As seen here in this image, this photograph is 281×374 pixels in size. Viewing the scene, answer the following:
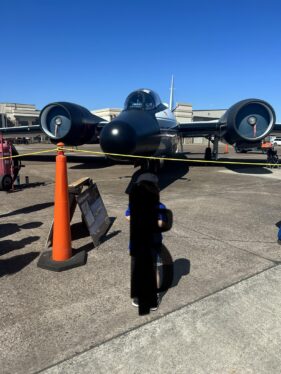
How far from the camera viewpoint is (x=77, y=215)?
6168 mm

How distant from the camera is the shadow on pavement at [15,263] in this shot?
3.69 m

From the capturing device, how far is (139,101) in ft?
33.8

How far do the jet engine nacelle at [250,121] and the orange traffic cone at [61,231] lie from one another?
9603 millimetres

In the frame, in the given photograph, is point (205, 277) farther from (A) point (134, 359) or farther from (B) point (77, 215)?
(B) point (77, 215)

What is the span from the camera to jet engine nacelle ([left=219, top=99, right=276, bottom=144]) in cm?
1199

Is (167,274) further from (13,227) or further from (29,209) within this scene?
(29,209)

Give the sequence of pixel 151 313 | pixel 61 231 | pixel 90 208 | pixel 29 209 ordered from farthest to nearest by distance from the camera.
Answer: pixel 29 209
pixel 90 208
pixel 61 231
pixel 151 313

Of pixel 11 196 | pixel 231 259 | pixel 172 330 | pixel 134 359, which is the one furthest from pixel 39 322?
pixel 11 196

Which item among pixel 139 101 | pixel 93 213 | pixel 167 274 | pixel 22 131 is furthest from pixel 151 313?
pixel 22 131

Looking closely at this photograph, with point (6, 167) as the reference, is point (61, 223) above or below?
below

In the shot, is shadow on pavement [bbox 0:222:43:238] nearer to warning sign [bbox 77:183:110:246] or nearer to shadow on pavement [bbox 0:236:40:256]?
shadow on pavement [bbox 0:236:40:256]

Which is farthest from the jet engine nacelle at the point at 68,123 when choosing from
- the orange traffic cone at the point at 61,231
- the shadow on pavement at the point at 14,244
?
the orange traffic cone at the point at 61,231

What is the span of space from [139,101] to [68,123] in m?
4.97

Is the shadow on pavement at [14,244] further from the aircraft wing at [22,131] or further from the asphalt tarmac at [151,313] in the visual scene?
the aircraft wing at [22,131]
